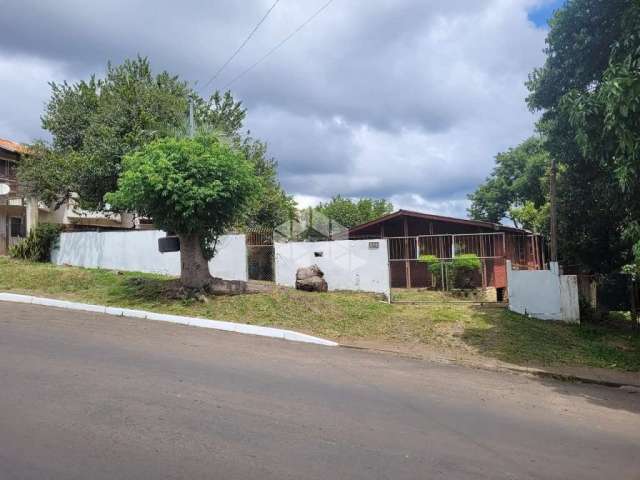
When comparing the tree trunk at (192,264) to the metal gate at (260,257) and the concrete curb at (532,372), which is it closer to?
the metal gate at (260,257)

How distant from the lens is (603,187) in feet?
34.2

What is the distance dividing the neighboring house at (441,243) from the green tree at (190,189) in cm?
698

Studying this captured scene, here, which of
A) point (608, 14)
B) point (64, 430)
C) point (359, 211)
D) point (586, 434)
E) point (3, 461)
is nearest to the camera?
point (3, 461)

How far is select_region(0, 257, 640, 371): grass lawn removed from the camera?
945 centimetres

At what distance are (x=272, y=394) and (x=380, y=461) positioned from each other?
2.05 m

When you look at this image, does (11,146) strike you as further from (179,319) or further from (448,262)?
(448,262)

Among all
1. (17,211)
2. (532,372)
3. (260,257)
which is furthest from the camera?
(17,211)

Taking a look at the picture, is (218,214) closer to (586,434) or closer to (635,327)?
(586,434)

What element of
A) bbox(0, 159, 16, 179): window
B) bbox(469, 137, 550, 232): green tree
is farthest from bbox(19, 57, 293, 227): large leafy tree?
bbox(469, 137, 550, 232): green tree

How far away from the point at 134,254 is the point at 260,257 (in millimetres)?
4873

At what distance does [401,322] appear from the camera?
36.9ft

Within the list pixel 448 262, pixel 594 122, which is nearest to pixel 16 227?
pixel 448 262

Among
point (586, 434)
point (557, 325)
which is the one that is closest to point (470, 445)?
point (586, 434)

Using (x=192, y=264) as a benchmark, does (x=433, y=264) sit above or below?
below
